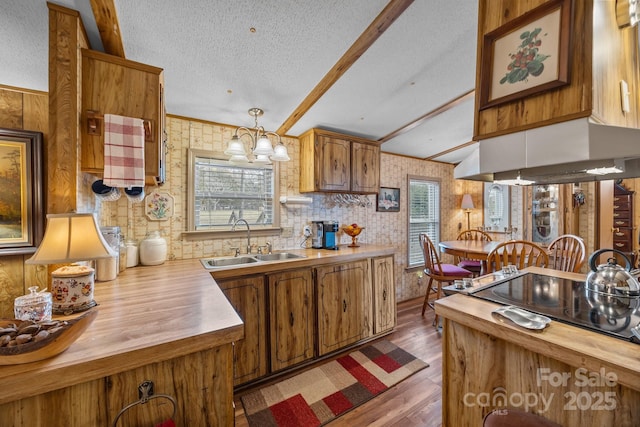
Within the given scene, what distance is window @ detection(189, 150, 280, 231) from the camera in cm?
248

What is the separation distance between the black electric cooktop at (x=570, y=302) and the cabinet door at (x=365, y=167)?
187cm

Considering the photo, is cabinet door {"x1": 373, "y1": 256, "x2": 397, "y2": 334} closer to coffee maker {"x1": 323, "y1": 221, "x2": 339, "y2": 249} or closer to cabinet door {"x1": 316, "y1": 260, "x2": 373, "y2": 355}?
cabinet door {"x1": 316, "y1": 260, "x2": 373, "y2": 355}

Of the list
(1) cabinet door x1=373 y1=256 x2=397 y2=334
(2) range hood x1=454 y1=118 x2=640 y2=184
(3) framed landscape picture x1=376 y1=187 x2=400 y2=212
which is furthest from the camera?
(3) framed landscape picture x1=376 y1=187 x2=400 y2=212

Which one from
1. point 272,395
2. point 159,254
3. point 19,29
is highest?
point 19,29

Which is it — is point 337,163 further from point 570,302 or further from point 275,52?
point 570,302

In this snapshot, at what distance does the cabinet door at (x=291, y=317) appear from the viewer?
2.10m

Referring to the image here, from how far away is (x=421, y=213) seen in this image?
433 centimetres

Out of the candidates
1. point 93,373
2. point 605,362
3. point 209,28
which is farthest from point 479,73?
point 93,373

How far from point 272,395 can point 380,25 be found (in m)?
2.70

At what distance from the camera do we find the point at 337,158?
2.93 m

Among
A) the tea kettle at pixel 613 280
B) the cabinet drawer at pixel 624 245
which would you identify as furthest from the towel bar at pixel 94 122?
the cabinet drawer at pixel 624 245

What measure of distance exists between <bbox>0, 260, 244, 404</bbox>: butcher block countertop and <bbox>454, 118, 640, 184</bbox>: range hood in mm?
1427

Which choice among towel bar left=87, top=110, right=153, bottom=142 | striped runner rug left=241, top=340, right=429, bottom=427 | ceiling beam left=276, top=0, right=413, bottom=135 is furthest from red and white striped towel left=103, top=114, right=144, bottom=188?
striped runner rug left=241, top=340, right=429, bottom=427

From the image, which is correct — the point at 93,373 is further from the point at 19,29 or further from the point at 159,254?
the point at 19,29
